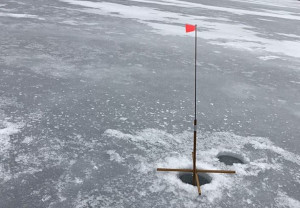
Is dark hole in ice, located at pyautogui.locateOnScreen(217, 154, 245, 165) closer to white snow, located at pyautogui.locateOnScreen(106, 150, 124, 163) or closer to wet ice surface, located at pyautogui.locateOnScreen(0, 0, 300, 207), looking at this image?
wet ice surface, located at pyautogui.locateOnScreen(0, 0, 300, 207)

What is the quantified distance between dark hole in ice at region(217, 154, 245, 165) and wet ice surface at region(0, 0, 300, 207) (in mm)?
83

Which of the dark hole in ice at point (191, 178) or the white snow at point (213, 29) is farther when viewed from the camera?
the white snow at point (213, 29)

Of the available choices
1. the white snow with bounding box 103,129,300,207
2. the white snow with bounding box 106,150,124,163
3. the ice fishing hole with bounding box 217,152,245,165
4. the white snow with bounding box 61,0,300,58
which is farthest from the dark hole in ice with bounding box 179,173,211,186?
the white snow with bounding box 61,0,300,58

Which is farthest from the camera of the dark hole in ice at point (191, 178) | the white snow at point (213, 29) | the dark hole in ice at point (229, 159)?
the white snow at point (213, 29)

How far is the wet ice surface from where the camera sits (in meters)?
2.83

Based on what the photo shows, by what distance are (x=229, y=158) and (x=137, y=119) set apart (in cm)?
138

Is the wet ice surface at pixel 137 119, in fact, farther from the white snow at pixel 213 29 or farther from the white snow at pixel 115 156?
the white snow at pixel 213 29

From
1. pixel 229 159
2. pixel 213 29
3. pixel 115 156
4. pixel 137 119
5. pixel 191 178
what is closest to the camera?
pixel 191 178

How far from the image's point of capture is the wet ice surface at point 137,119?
2834mm

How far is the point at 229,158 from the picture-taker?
351cm

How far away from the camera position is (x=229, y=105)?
16.3ft

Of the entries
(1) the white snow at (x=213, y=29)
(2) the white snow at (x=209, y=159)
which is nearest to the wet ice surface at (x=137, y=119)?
(2) the white snow at (x=209, y=159)

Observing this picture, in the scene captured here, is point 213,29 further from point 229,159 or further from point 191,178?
point 191,178

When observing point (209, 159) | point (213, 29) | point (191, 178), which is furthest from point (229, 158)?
point (213, 29)
